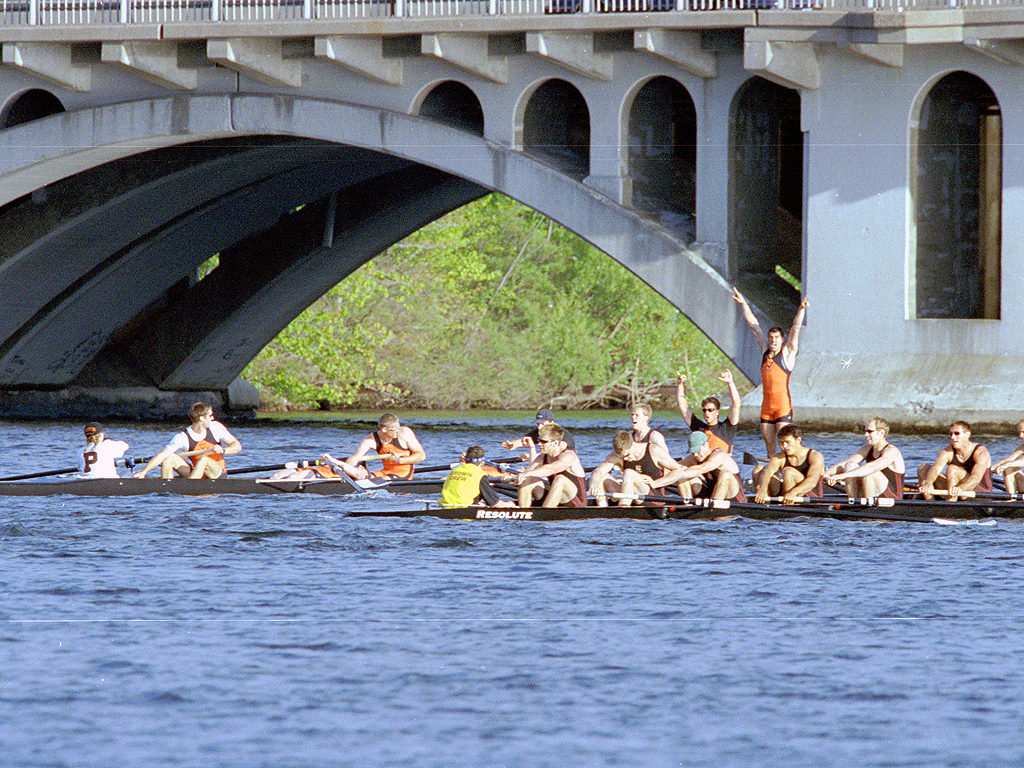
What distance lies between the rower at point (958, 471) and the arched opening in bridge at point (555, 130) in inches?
473

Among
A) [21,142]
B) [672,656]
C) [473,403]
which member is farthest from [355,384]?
[672,656]

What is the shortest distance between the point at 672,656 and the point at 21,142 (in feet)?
79.1

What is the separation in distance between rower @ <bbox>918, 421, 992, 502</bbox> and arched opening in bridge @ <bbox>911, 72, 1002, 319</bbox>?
319 inches

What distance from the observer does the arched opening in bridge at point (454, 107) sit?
33.4 metres

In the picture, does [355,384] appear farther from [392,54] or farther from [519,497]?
[519,497]

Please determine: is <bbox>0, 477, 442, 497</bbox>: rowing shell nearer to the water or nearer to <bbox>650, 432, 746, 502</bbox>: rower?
the water

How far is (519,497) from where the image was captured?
2002cm

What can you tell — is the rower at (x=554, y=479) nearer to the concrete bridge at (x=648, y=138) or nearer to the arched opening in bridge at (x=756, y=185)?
the concrete bridge at (x=648, y=138)

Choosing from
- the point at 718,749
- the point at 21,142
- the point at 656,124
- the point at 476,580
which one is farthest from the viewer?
the point at 21,142

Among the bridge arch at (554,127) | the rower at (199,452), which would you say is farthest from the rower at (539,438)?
the bridge arch at (554,127)

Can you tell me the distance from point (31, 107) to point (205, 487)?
17.3 meters

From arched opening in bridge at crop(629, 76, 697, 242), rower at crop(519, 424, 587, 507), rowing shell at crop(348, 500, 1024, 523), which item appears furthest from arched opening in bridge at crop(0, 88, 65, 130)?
rowing shell at crop(348, 500, 1024, 523)

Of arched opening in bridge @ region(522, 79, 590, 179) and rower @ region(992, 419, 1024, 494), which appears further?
arched opening in bridge @ region(522, 79, 590, 179)

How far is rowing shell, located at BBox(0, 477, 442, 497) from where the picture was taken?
2297 cm
